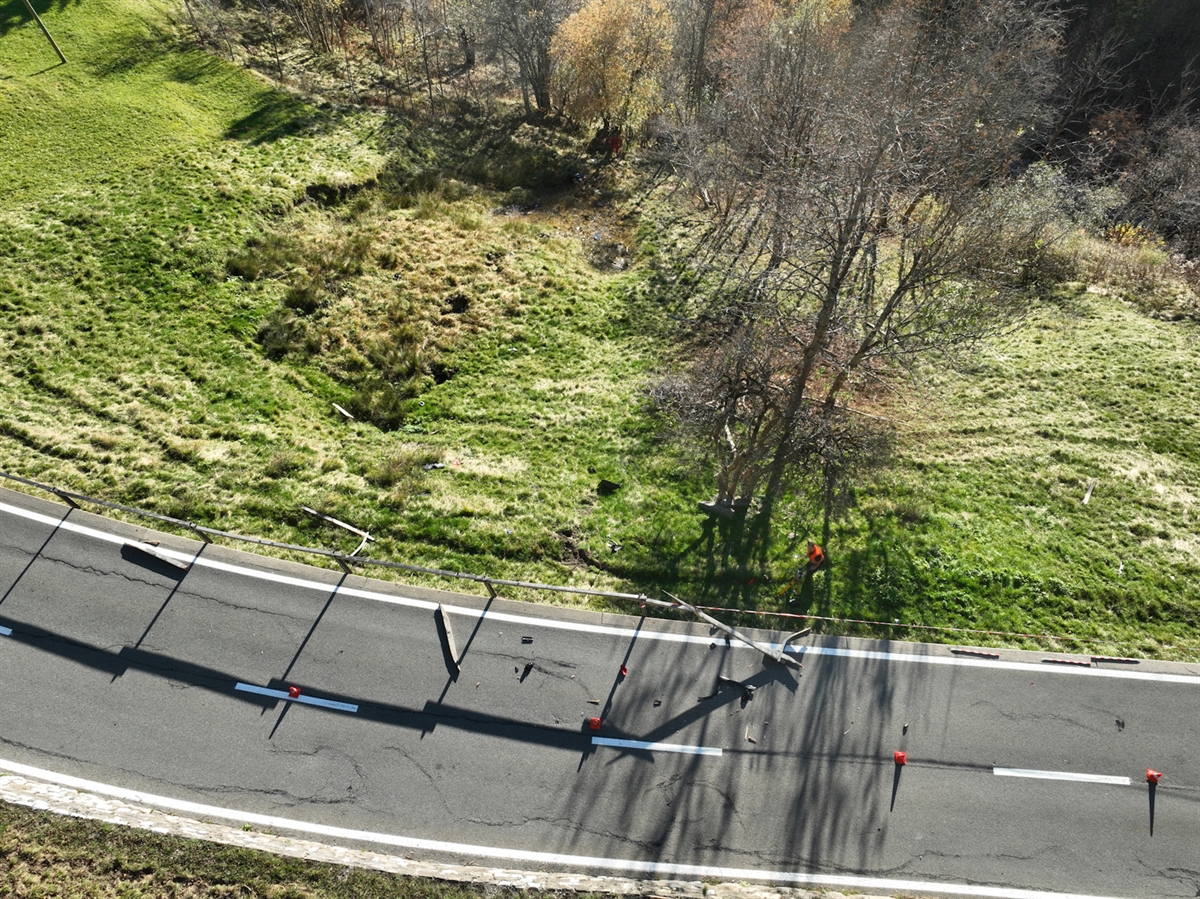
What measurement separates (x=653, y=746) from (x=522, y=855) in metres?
2.87

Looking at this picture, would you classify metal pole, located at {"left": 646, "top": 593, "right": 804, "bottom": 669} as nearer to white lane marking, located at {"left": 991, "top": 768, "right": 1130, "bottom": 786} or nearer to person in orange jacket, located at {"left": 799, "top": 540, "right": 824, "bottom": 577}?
person in orange jacket, located at {"left": 799, "top": 540, "right": 824, "bottom": 577}

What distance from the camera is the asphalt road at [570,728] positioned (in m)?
11.0

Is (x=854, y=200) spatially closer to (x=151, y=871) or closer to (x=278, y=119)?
(x=151, y=871)

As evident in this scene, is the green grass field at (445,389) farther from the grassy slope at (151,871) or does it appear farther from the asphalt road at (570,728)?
the grassy slope at (151,871)

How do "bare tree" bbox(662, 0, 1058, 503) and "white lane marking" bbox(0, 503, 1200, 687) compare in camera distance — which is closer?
"white lane marking" bbox(0, 503, 1200, 687)

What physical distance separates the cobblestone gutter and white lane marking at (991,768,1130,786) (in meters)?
4.65

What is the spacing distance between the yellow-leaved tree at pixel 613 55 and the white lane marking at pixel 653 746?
117ft

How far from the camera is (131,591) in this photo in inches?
528

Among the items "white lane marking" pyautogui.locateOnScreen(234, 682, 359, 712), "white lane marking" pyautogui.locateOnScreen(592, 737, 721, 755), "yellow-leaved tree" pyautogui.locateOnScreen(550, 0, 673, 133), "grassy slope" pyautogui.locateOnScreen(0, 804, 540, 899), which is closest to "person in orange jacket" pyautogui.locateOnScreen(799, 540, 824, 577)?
"white lane marking" pyautogui.locateOnScreen(592, 737, 721, 755)

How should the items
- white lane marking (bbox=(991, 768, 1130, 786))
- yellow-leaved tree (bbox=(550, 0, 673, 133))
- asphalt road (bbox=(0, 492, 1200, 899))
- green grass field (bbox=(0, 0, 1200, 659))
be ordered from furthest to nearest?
1. yellow-leaved tree (bbox=(550, 0, 673, 133))
2. green grass field (bbox=(0, 0, 1200, 659))
3. white lane marking (bbox=(991, 768, 1130, 786))
4. asphalt road (bbox=(0, 492, 1200, 899))

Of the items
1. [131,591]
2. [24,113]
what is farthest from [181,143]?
[131,591]

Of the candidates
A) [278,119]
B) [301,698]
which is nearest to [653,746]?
[301,698]

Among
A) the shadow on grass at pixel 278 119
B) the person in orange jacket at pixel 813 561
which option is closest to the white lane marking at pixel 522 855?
the person in orange jacket at pixel 813 561

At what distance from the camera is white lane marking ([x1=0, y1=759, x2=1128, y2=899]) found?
34.7 feet
